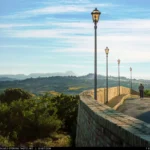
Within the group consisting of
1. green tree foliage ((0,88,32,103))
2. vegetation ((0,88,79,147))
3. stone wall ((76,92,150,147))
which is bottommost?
vegetation ((0,88,79,147))

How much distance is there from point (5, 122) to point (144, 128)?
74.2 feet

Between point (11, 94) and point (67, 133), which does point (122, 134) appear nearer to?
point (67, 133)

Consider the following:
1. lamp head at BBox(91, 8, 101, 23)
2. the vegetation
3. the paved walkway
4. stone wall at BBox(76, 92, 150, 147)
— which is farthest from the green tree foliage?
stone wall at BBox(76, 92, 150, 147)

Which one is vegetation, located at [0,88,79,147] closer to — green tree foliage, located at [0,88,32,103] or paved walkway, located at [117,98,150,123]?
paved walkway, located at [117,98,150,123]

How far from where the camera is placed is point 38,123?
30.1 m

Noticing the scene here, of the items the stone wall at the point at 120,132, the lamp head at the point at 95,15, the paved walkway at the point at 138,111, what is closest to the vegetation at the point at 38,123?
the paved walkway at the point at 138,111

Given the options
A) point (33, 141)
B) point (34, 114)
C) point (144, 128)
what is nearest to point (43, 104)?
point (34, 114)

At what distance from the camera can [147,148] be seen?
6.80 m

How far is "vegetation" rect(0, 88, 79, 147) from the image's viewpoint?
27.9 metres

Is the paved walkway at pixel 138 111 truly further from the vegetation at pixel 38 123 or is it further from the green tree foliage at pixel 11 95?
the green tree foliage at pixel 11 95

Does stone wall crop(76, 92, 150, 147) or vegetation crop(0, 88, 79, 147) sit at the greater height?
stone wall crop(76, 92, 150, 147)

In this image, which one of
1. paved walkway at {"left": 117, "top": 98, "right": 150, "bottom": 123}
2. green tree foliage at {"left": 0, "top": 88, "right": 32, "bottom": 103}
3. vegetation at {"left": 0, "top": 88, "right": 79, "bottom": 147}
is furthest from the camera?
green tree foliage at {"left": 0, "top": 88, "right": 32, "bottom": 103}

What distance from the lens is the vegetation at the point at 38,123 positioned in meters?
27.9

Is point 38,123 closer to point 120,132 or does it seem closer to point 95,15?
point 95,15
